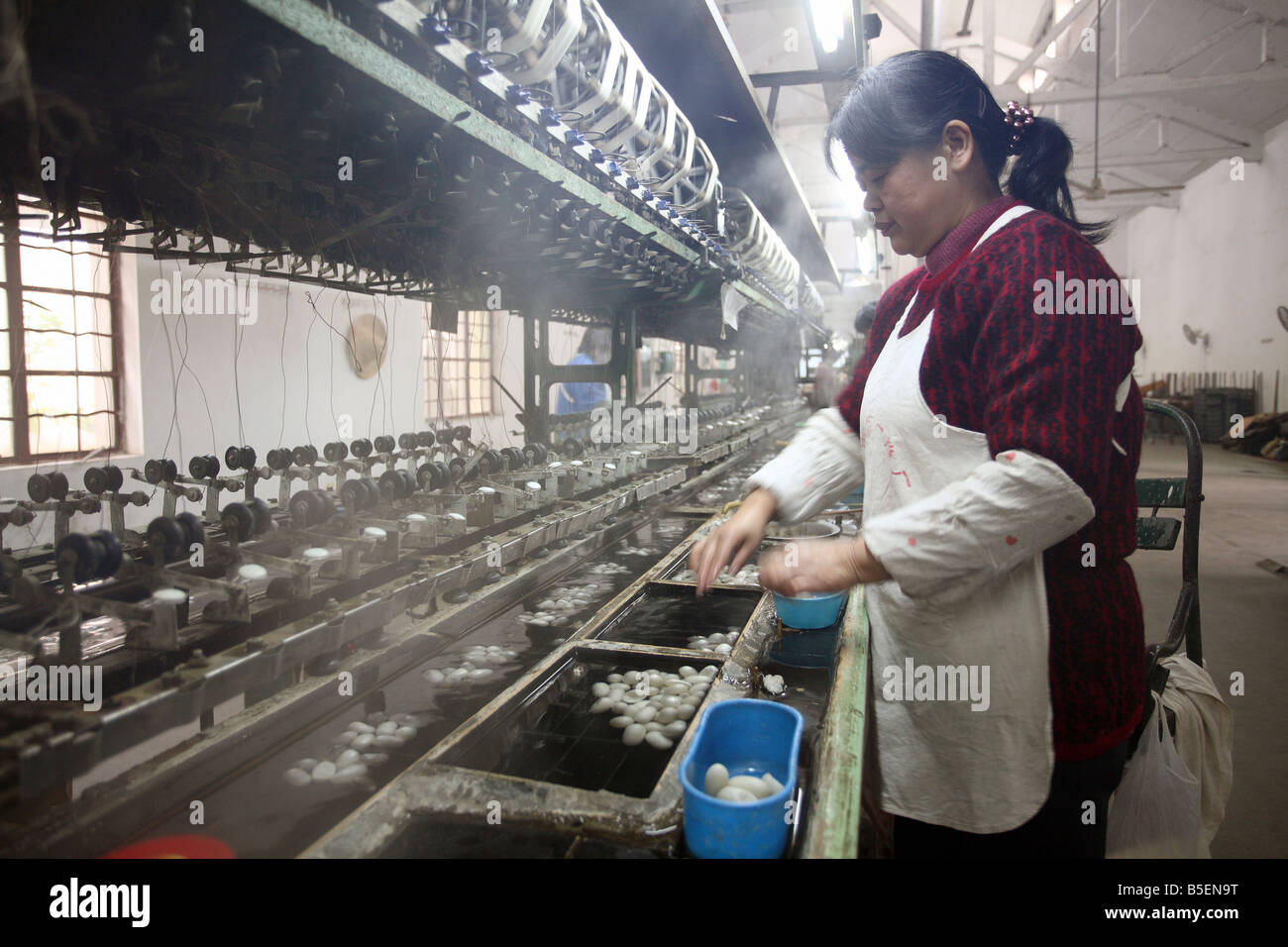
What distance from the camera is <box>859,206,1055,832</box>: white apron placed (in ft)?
3.50

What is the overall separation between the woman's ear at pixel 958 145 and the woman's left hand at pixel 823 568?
598 mm

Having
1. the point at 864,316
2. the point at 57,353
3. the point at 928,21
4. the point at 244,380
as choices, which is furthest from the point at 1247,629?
the point at 57,353

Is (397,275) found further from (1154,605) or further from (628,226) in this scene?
(1154,605)

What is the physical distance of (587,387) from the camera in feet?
35.2

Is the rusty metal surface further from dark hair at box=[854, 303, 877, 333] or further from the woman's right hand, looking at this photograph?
dark hair at box=[854, 303, 877, 333]

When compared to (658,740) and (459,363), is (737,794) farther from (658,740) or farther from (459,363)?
(459,363)

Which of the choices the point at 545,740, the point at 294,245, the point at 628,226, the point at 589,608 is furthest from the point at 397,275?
the point at 545,740

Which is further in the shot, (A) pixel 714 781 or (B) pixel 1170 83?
(B) pixel 1170 83

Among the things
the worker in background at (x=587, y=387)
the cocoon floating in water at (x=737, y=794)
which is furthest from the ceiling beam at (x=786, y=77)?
the cocoon floating in water at (x=737, y=794)

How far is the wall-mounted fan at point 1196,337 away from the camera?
14.2 m

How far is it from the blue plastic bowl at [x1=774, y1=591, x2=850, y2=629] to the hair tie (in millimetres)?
1016

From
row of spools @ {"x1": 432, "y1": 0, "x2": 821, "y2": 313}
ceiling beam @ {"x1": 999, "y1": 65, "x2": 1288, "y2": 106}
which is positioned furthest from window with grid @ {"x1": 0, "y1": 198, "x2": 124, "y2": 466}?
ceiling beam @ {"x1": 999, "y1": 65, "x2": 1288, "y2": 106}

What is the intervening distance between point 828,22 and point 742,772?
4211mm
